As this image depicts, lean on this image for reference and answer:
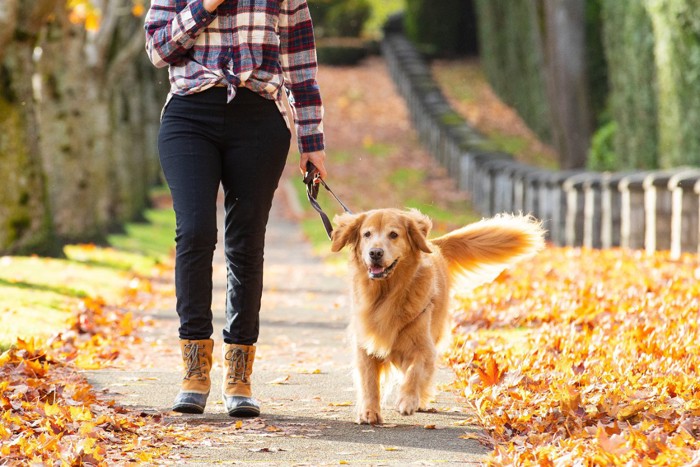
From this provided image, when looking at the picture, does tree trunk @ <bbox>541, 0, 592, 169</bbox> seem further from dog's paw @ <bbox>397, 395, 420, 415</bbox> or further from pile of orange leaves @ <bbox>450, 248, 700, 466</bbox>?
dog's paw @ <bbox>397, 395, 420, 415</bbox>

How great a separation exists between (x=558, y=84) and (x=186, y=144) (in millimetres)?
18138

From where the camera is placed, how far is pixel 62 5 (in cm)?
1500

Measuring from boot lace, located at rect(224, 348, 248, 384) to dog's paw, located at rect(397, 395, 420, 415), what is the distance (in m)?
0.75

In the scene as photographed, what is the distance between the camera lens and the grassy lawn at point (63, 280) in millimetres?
8477

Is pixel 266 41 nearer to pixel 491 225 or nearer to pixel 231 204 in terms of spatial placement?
pixel 231 204

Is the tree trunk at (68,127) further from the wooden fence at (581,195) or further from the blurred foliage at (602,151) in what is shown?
the blurred foliage at (602,151)

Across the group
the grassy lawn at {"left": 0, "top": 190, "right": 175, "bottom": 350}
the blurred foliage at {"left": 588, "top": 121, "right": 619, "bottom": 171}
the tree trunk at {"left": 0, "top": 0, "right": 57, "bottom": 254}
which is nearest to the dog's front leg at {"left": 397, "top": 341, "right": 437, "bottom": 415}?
the grassy lawn at {"left": 0, "top": 190, "right": 175, "bottom": 350}

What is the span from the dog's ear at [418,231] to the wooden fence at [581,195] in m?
2.10

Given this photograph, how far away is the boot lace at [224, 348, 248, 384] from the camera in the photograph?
5680 mm

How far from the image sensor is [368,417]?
5.58m

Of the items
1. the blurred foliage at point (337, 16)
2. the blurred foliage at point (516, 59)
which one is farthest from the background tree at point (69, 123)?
the blurred foliage at point (337, 16)

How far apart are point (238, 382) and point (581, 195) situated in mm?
11671

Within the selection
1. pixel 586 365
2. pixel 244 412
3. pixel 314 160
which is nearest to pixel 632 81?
pixel 586 365

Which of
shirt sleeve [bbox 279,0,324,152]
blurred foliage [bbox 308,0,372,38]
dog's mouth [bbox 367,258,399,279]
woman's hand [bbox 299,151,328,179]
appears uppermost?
blurred foliage [bbox 308,0,372,38]
